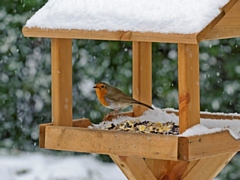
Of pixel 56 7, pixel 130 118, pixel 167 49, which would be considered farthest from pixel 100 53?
pixel 56 7

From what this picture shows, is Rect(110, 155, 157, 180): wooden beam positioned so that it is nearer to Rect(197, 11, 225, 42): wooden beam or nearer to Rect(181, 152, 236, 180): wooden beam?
Rect(181, 152, 236, 180): wooden beam

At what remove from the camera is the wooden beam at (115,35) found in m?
3.42

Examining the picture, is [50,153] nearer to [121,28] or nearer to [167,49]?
[167,49]

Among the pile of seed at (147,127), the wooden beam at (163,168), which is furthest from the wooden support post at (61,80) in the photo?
the wooden beam at (163,168)

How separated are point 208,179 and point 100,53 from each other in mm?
2315

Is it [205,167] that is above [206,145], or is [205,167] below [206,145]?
below

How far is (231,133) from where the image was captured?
12.1 ft

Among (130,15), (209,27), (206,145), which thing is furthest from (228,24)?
(206,145)

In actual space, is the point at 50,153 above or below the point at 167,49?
below

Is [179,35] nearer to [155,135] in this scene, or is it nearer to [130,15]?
[130,15]

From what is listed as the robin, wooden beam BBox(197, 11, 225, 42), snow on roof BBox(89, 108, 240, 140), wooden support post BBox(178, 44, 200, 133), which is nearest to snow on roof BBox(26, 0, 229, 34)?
wooden beam BBox(197, 11, 225, 42)

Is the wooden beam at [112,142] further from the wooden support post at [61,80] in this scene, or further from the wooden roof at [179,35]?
the wooden roof at [179,35]

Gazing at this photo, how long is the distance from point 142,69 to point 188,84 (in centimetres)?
86

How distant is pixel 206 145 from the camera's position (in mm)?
3527
